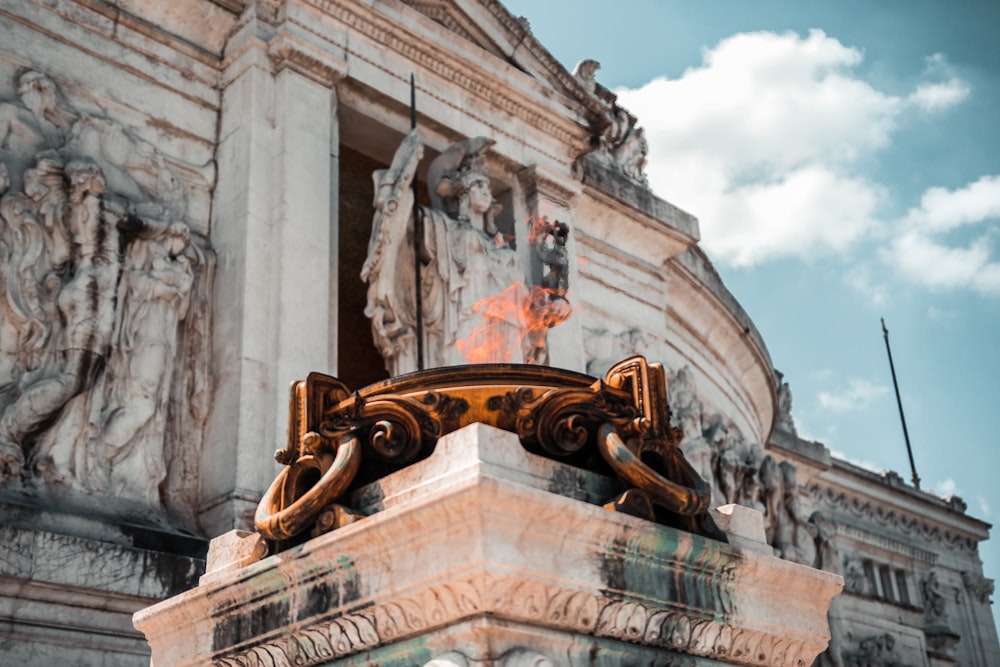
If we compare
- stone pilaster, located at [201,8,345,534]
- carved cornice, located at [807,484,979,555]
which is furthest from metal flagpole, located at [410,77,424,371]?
carved cornice, located at [807,484,979,555]

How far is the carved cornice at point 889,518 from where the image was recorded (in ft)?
85.3

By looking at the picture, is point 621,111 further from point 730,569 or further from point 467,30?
point 730,569

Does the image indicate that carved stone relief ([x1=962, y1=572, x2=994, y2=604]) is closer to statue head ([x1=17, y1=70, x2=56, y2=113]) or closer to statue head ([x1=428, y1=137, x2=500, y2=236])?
statue head ([x1=428, y1=137, x2=500, y2=236])

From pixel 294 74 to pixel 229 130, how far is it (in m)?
0.93

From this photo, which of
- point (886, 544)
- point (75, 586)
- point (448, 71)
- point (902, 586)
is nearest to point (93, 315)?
point (75, 586)

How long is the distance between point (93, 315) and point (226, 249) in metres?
1.75

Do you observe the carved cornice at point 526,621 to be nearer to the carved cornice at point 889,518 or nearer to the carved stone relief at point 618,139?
the carved stone relief at point 618,139

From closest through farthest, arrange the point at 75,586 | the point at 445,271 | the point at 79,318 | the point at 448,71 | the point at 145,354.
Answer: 1. the point at 75,586
2. the point at 79,318
3. the point at 145,354
4. the point at 445,271
5. the point at 448,71

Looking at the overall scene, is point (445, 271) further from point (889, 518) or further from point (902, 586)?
point (902, 586)

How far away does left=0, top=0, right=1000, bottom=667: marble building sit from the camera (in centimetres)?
904

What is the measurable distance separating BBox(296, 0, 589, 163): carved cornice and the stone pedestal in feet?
29.0

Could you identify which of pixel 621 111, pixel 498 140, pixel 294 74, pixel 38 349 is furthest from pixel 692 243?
pixel 38 349

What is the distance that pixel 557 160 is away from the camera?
15.3 metres

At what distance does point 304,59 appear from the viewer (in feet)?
39.7
